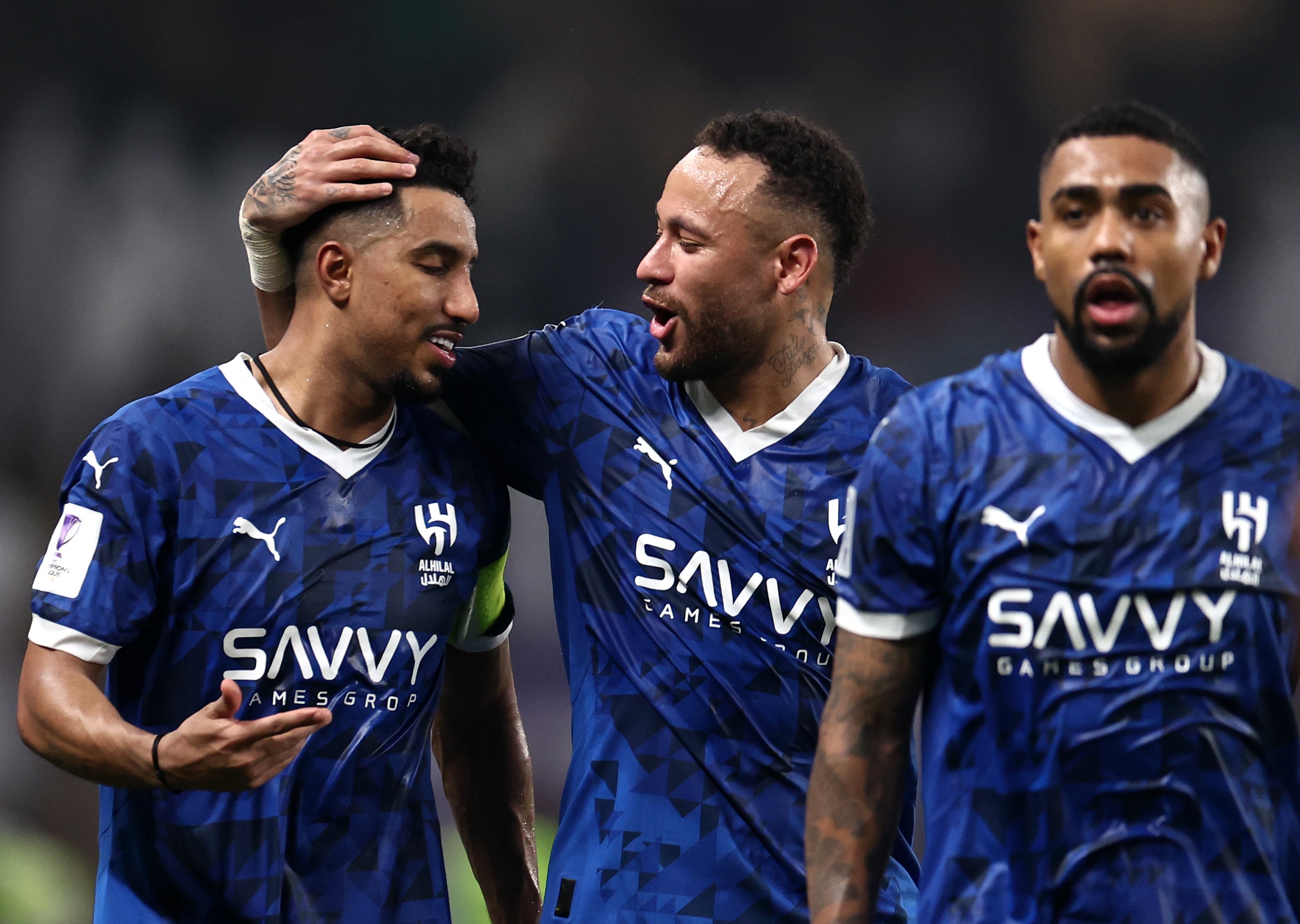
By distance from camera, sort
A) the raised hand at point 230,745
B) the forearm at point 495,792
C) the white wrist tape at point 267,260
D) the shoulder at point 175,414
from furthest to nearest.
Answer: the forearm at point 495,792 < the white wrist tape at point 267,260 < the shoulder at point 175,414 < the raised hand at point 230,745

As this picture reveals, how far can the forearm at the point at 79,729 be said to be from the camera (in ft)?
8.48

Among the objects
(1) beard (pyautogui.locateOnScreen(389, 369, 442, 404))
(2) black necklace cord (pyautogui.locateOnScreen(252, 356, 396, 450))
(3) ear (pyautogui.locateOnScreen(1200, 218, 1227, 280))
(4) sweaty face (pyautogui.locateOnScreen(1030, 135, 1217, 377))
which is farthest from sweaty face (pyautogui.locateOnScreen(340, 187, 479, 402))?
(3) ear (pyautogui.locateOnScreen(1200, 218, 1227, 280))

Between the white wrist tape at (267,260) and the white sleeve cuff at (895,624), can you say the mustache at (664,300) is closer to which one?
the white wrist tape at (267,260)

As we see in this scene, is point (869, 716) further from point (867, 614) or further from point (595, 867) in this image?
point (595, 867)

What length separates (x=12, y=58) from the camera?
7.49m

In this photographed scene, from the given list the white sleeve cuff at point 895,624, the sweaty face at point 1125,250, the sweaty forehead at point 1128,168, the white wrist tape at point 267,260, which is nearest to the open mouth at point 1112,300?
the sweaty face at point 1125,250

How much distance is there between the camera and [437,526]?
3.04 m

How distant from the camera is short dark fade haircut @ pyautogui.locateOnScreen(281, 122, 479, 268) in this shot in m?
3.10

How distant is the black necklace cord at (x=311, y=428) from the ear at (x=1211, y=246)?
5.49ft

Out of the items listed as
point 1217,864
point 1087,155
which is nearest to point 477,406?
point 1087,155

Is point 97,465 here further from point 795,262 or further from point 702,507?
point 795,262

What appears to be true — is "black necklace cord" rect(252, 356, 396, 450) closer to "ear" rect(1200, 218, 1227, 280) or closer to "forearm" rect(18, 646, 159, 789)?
"forearm" rect(18, 646, 159, 789)

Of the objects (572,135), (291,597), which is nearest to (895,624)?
(291,597)

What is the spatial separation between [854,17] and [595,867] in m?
5.87
